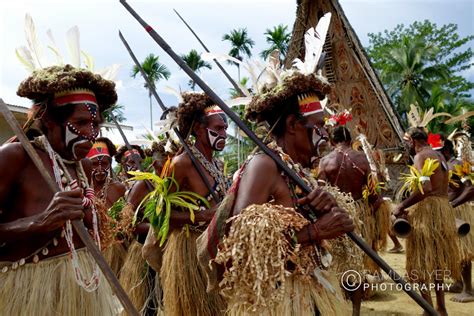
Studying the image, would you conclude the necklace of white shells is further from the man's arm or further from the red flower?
the red flower

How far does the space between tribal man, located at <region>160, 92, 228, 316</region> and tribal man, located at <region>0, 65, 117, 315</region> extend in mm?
924

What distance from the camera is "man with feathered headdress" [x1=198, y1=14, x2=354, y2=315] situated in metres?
1.93

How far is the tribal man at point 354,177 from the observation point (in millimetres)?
5582

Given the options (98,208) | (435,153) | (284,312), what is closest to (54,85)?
(98,208)

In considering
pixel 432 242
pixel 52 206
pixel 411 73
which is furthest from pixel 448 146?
pixel 411 73

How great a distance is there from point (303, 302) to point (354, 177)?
12.0ft

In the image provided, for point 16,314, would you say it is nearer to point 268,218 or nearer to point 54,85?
point 54,85

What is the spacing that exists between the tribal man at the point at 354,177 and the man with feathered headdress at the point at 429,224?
0.57m

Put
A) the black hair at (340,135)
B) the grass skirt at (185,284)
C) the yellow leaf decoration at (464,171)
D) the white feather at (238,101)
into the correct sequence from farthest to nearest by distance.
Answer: the yellow leaf decoration at (464,171)
the black hair at (340,135)
the grass skirt at (185,284)
the white feather at (238,101)

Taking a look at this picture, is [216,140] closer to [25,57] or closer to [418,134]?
[25,57]

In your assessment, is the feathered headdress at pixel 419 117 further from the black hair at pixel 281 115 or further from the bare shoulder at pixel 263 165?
the bare shoulder at pixel 263 165

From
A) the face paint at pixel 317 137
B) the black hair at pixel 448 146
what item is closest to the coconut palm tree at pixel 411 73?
the black hair at pixel 448 146

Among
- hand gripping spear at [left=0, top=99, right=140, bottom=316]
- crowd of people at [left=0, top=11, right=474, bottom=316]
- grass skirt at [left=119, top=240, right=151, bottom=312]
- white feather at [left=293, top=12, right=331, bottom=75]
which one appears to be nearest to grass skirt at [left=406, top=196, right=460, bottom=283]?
crowd of people at [left=0, top=11, right=474, bottom=316]

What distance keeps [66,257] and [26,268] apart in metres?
0.19
